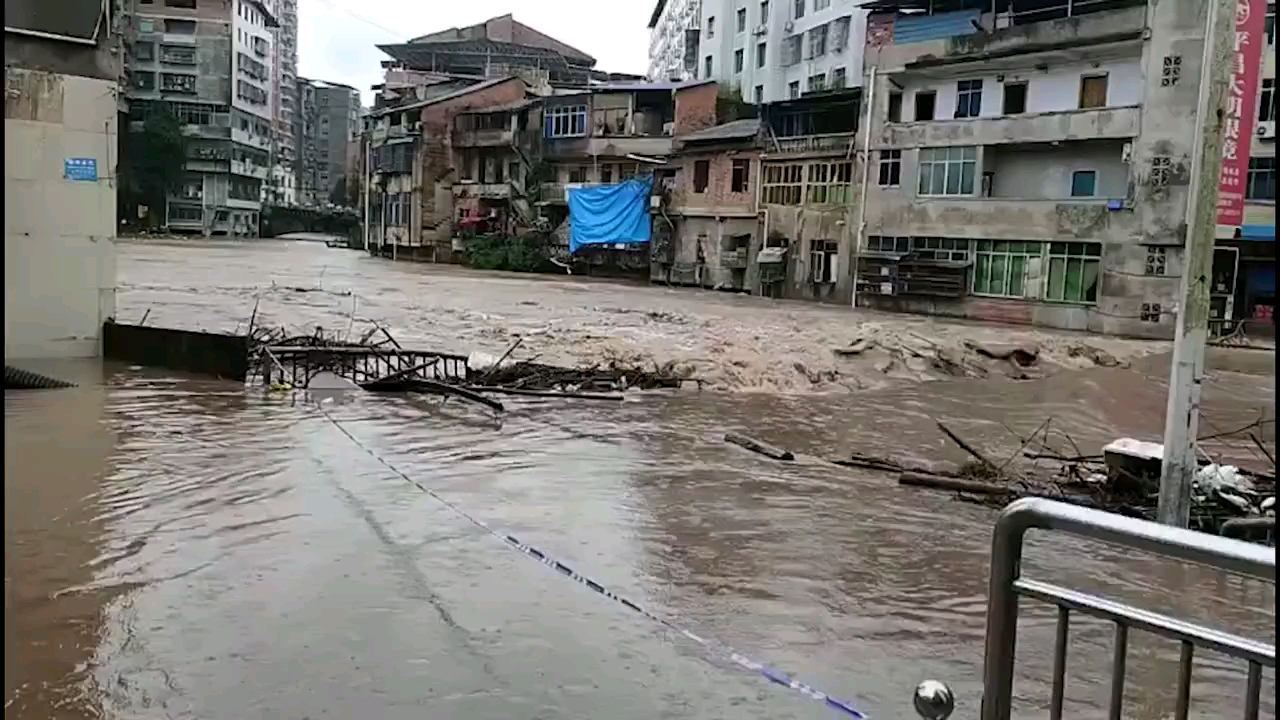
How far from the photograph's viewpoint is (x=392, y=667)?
5059 mm

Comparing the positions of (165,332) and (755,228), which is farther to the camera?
(755,228)

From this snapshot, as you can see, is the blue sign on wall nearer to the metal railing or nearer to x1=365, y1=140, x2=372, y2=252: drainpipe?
the metal railing

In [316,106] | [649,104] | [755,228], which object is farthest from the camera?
[316,106]

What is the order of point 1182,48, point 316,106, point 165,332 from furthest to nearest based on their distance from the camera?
point 316,106
point 1182,48
point 165,332

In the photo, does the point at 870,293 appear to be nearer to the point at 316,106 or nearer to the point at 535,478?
the point at 535,478

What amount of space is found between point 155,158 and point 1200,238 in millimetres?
81068

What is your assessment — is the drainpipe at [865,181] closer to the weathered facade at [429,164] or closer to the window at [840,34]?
the window at [840,34]

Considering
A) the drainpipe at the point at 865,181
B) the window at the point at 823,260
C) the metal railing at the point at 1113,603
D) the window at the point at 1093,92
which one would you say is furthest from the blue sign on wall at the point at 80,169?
the window at the point at 823,260

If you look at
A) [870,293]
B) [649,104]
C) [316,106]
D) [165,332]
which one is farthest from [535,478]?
[316,106]

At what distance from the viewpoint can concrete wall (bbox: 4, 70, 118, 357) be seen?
→ 46.3 feet

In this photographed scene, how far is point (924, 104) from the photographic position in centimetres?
3878

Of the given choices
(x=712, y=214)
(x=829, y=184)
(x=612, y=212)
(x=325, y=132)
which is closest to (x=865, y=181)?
(x=829, y=184)

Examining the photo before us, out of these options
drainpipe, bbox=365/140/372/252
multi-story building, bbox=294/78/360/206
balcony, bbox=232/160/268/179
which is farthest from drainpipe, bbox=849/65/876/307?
multi-story building, bbox=294/78/360/206

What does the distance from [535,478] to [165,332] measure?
801 centimetres
